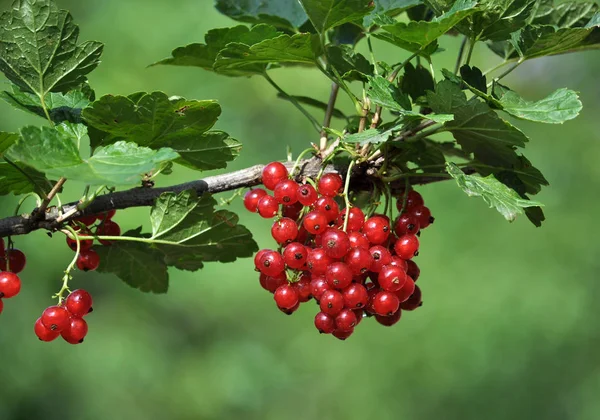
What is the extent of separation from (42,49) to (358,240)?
0.45 meters

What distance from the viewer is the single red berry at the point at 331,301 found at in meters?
0.92

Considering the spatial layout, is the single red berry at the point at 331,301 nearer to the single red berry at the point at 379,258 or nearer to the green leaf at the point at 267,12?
the single red berry at the point at 379,258

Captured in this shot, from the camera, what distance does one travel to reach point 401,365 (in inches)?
134

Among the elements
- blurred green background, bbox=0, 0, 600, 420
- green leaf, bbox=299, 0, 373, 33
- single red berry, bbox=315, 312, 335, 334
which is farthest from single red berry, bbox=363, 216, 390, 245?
blurred green background, bbox=0, 0, 600, 420

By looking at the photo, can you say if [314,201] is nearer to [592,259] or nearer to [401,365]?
[401,365]

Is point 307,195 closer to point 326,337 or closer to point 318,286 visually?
point 318,286

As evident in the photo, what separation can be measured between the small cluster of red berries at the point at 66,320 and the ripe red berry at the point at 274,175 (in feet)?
0.92

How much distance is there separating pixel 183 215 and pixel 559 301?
2796 mm

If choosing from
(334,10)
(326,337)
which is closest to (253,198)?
(334,10)

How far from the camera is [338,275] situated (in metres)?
0.91

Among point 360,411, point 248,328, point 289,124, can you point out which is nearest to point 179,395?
point 248,328

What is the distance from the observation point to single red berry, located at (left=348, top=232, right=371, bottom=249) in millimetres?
936

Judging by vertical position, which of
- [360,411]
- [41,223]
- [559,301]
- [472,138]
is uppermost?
[472,138]

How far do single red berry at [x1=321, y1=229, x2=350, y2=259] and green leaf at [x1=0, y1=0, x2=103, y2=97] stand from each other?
36 cm
